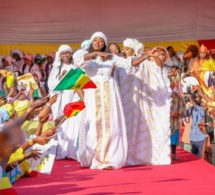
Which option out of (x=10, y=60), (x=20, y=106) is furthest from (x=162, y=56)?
(x=10, y=60)

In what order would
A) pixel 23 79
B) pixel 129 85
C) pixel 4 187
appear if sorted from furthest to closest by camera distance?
1. pixel 23 79
2. pixel 129 85
3. pixel 4 187

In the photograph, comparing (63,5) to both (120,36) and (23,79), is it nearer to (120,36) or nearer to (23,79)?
(120,36)

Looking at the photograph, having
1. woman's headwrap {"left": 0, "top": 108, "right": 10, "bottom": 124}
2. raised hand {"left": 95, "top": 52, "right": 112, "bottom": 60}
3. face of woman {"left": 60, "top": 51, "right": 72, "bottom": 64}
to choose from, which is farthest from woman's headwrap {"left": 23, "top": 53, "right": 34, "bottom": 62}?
woman's headwrap {"left": 0, "top": 108, "right": 10, "bottom": 124}

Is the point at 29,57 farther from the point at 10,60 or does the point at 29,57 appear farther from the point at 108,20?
the point at 108,20

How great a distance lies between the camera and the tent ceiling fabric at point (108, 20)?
1728cm

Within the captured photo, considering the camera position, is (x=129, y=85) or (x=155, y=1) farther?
(x=155, y=1)

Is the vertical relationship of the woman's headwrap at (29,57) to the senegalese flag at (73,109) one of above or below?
above

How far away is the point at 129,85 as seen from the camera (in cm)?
→ 866

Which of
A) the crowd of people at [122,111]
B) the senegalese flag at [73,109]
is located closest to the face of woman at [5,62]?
the crowd of people at [122,111]

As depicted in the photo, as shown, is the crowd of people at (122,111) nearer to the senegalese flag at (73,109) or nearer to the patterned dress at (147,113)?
the patterned dress at (147,113)

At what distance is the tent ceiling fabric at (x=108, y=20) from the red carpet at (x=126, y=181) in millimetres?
9194

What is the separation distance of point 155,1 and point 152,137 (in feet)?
30.5

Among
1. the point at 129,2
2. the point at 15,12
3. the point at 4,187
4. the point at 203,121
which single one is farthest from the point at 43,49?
the point at 4,187

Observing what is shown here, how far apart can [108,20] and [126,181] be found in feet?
35.7
